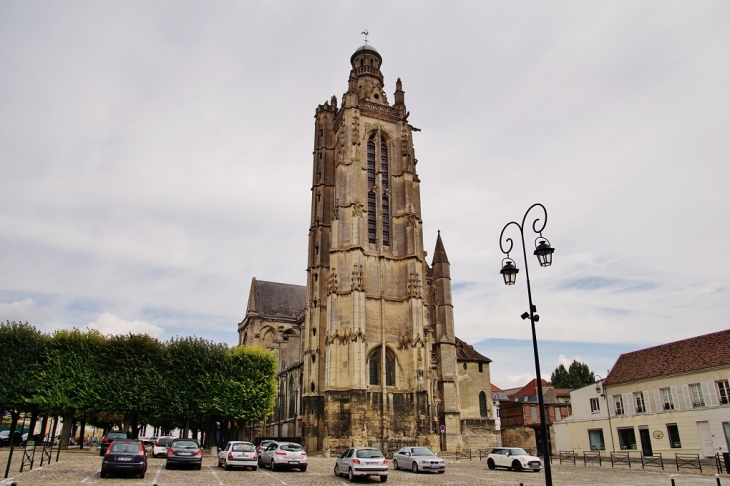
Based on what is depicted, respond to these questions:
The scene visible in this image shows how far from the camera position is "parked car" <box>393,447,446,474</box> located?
24.2 m

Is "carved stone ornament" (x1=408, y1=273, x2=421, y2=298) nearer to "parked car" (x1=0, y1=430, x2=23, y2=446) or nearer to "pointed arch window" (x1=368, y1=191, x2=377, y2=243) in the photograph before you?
"pointed arch window" (x1=368, y1=191, x2=377, y2=243)

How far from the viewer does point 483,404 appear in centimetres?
4994

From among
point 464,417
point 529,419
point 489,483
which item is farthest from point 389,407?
point 529,419

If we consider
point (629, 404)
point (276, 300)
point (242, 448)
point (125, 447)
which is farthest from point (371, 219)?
point (276, 300)

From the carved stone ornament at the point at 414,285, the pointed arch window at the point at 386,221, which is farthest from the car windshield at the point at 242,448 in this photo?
the pointed arch window at the point at 386,221

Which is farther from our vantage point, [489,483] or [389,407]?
[389,407]

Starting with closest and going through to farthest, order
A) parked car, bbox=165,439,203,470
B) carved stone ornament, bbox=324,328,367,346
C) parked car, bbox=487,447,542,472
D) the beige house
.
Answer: parked car, bbox=165,439,203,470
parked car, bbox=487,447,542,472
the beige house
carved stone ornament, bbox=324,328,367,346

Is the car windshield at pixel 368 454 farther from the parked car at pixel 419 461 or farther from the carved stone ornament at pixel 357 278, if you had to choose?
the carved stone ornament at pixel 357 278

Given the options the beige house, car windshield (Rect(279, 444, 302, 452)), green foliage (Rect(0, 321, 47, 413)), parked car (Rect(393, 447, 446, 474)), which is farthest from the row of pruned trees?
the beige house

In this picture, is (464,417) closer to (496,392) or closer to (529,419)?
(529,419)

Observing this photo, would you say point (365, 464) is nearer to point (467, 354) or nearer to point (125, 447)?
point (125, 447)

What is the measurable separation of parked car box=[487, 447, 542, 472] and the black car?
16961 millimetres

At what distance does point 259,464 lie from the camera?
1067 inches

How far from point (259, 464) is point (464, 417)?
25.9 m
